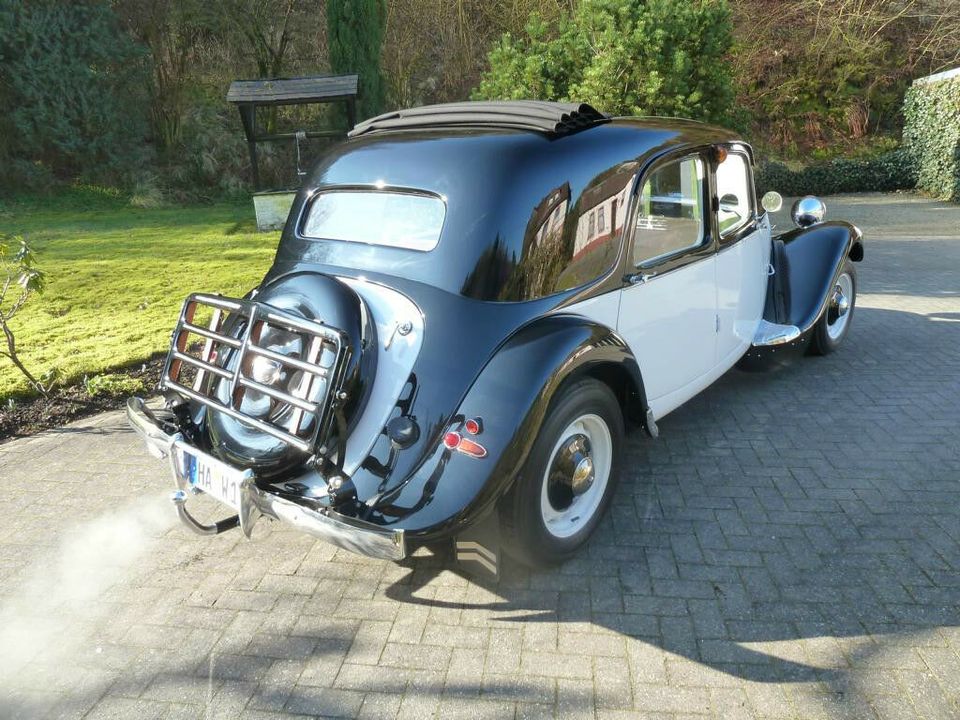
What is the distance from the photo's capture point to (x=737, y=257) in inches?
170

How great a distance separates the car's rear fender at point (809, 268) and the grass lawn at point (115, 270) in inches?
197

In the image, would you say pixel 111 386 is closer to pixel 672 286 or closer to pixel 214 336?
pixel 214 336

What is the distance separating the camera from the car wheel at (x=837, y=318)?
549 cm

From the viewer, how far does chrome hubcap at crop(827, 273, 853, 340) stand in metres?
5.65

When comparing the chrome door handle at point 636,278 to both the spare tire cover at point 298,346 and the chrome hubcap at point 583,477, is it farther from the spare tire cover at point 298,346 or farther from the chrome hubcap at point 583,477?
the spare tire cover at point 298,346

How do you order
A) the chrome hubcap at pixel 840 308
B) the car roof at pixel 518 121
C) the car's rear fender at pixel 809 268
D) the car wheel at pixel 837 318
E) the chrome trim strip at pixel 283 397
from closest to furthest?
the chrome trim strip at pixel 283 397, the car roof at pixel 518 121, the car's rear fender at pixel 809 268, the car wheel at pixel 837 318, the chrome hubcap at pixel 840 308

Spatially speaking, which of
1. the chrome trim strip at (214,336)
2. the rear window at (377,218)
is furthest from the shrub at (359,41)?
the chrome trim strip at (214,336)

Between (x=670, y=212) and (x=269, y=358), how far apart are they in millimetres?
2349

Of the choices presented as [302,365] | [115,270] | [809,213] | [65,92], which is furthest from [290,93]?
[302,365]

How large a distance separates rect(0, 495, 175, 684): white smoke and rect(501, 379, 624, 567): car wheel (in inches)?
68.7

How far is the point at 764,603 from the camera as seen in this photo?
113 inches

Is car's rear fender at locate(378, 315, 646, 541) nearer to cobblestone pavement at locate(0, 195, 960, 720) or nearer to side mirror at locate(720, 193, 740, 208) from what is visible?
cobblestone pavement at locate(0, 195, 960, 720)

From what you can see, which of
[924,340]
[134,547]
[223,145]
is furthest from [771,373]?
[223,145]

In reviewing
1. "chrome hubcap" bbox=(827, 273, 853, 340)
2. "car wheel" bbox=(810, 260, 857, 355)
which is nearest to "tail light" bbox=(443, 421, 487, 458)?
"car wheel" bbox=(810, 260, 857, 355)
